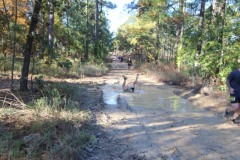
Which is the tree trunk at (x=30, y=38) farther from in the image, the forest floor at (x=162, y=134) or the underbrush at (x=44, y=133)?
the underbrush at (x=44, y=133)

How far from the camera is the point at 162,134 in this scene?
23.6 feet

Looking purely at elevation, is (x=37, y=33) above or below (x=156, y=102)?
above

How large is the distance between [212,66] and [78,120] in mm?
8415

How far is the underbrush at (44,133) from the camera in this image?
16.0ft

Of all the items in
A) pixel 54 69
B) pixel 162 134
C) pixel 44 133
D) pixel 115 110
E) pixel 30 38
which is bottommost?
pixel 162 134

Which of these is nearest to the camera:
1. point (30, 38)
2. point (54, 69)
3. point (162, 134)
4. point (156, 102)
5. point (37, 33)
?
point (162, 134)

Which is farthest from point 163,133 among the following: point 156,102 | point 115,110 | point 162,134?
point 156,102

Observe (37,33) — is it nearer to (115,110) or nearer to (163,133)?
(115,110)

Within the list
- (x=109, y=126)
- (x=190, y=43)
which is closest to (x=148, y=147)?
(x=109, y=126)

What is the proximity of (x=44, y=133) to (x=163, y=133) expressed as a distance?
3.10 meters

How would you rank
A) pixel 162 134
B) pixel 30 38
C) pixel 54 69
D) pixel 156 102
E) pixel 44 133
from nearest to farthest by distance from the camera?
1. pixel 44 133
2. pixel 162 134
3. pixel 30 38
4. pixel 156 102
5. pixel 54 69

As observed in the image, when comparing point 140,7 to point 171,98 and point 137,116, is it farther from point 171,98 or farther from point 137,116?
point 137,116

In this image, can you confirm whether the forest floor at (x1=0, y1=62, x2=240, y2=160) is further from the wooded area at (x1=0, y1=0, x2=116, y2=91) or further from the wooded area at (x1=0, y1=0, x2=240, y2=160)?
the wooded area at (x1=0, y1=0, x2=116, y2=91)

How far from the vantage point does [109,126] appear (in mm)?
7797
